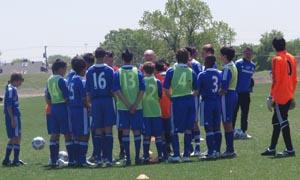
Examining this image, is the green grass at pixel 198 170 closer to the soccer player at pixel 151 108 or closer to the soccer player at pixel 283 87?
the soccer player at pixel 283 87

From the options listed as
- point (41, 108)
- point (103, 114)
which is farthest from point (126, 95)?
point (41, 108)

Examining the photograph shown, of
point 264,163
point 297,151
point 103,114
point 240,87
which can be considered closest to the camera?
point 264,163

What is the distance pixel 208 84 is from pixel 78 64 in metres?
2.62

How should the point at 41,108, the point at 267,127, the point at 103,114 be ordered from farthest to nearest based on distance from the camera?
the point at 41,108
the point at 267,127
the point at 103,114

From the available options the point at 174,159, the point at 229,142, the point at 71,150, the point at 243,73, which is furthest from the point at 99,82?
the point at 243,73

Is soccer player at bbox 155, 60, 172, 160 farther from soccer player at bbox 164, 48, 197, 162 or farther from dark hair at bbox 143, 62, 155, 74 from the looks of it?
dark hair at bbox 143, 62, 155, 74

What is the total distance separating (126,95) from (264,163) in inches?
120

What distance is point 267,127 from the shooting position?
22672 mm

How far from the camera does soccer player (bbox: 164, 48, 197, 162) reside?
1509 centimetres

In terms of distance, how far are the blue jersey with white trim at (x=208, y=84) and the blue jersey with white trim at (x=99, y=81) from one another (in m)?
1.80

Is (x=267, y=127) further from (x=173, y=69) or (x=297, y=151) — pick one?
(x=173, y=69)

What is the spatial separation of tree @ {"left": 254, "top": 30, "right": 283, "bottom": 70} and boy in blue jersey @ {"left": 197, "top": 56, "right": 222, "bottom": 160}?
243 ft

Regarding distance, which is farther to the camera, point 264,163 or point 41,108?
point 41,108

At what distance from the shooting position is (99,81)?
48.7 feet
